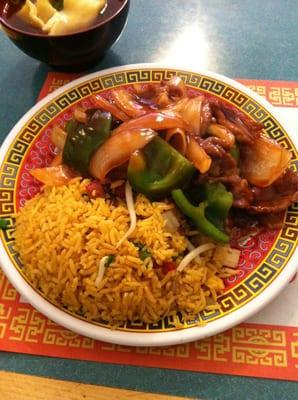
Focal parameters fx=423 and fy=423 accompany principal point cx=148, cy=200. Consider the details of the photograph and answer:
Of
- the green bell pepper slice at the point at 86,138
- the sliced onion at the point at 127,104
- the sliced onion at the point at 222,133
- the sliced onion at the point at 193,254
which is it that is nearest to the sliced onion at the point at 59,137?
the green bell pepper slice at the point at 86,138

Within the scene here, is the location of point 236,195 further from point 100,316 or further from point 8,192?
point 8,192

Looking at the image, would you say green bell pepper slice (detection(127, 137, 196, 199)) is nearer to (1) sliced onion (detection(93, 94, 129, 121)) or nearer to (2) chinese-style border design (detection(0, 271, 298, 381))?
(1) sliced onion (detection(93, 94, 129, 121))

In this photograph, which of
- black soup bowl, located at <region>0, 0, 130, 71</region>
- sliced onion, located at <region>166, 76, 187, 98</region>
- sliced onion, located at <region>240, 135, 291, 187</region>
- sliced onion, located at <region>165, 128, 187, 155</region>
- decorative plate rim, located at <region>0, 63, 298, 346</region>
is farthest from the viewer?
black soup bowl, located at <region>0, 0, 130, 71</region>

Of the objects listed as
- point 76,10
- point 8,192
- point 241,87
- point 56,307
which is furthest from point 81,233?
point 76,10

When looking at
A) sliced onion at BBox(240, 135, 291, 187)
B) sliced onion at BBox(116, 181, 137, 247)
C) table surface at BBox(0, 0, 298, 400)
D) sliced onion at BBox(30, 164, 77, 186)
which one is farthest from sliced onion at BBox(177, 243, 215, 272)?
table surface at BBox(0, 0, 298, 400)

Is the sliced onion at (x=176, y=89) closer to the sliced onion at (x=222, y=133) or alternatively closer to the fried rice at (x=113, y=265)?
the sliced onion at (x=222, y=133)

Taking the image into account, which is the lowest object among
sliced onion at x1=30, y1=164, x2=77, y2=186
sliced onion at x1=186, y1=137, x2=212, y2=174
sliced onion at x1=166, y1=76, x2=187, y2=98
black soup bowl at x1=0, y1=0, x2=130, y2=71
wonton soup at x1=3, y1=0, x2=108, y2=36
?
sliced onion at x1=30, y1=164, x2=77, y2=186
